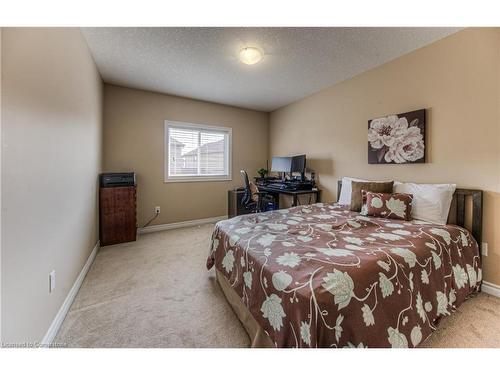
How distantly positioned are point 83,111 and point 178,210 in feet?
7.22

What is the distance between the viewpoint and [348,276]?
0.98 metres

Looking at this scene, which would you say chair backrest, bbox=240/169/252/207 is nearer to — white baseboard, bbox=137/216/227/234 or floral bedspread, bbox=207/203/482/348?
white baseboard, bbox=137/216/227/234

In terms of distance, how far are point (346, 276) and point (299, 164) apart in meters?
2.72

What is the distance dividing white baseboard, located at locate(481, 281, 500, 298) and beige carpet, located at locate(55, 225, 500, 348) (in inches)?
2.3

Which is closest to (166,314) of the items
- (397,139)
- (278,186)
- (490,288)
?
(278,186)

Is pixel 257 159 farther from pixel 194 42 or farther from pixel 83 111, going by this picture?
pixel 83 111

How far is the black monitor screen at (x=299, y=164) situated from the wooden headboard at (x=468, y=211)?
1898 millimetres

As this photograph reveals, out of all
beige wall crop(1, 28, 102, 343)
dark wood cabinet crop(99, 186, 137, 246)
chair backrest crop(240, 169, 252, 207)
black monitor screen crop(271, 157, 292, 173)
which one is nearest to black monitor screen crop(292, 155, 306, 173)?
black monitor screen crop(271, 157, 292, 173)

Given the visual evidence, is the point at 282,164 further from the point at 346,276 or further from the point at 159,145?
the point at 346,276

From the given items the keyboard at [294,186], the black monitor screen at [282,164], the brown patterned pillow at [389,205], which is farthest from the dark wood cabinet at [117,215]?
the brown patterned pillow at [389,205]

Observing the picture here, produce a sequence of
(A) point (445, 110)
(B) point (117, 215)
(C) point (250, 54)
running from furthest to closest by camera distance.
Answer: (B) point (117, 215)
(C) point (250, 54)
(A) point (445, 110)

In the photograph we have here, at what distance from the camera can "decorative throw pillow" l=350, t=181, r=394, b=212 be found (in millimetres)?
2305

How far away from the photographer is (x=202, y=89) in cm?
338
